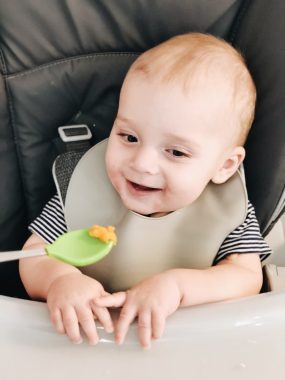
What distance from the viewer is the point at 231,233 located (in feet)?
3.10

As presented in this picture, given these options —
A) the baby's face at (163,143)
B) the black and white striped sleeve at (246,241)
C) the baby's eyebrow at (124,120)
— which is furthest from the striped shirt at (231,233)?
the baby's eyebrow at (124,120)

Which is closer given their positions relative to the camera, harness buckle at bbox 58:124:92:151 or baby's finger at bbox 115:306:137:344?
baby's finger at bbox 115:306:137:344

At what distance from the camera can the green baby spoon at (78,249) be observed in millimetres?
712

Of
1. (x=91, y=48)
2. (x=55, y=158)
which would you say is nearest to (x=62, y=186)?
(x=55, y=158)

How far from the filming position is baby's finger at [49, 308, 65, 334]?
711mm

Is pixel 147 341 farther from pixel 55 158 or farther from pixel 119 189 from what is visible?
pixel 55 158

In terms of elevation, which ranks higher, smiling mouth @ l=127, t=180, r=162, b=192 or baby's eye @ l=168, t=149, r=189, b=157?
baby's eye @ l=168, t=149, r=189, b=157

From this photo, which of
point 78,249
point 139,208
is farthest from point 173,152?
point 78,249

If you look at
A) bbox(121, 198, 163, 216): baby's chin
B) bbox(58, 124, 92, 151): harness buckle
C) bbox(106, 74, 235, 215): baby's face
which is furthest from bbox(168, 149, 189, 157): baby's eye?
bbox(58, 124, 92, 151): harness buckle

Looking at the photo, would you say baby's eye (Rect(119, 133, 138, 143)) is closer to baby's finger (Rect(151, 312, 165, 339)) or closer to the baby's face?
the baby's face

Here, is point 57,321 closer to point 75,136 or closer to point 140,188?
point 140,188

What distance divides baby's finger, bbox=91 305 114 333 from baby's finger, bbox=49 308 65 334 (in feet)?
0.15

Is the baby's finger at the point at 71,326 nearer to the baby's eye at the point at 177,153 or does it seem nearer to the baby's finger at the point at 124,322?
the baby's finger at the point at 124,322

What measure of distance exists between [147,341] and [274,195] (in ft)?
1.20
